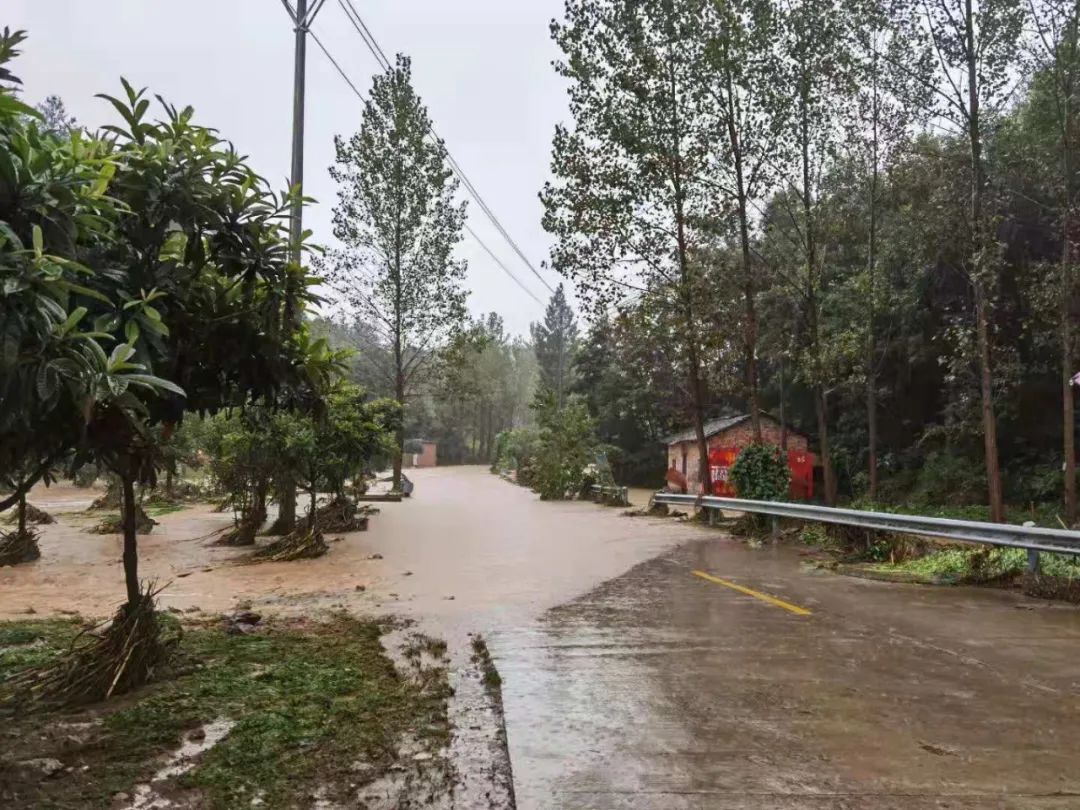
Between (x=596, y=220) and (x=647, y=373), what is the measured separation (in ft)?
28.9

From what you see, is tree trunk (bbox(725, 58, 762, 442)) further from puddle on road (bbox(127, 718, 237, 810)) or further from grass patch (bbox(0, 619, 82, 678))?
puddle on road (bbox(127, 718, 237, 810))

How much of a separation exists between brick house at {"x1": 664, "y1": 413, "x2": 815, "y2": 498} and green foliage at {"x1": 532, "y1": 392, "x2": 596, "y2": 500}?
5.57m

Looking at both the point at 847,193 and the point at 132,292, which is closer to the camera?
the point at 132,292

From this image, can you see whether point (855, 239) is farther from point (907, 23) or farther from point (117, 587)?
point (117, 587)

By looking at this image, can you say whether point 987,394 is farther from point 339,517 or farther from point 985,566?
point 339,517

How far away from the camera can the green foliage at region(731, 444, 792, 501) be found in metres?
17.7

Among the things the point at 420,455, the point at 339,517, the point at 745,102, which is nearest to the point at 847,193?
the point at 745,102

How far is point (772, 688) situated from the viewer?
5.62m

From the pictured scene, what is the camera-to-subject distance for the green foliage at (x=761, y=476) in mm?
17703

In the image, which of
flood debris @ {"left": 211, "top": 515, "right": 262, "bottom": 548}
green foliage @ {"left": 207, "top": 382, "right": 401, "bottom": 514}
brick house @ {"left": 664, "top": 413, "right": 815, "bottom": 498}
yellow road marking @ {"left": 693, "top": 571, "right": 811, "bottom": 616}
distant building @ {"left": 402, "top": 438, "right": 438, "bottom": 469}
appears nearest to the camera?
yellow road marking @ {"left": 693, "top": 571, "right": 811, "bottom": 616}

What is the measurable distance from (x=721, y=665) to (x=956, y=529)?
5.62m

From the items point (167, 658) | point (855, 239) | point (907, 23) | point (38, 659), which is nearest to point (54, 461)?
point (167, 658)

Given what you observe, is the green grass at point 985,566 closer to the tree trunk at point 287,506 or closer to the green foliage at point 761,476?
the green foliage at point 761,476

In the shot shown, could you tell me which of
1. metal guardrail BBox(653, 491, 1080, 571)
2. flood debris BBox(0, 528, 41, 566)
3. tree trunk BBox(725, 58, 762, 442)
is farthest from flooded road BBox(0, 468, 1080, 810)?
tree trunk BBox(725, 58, 762, 442)
